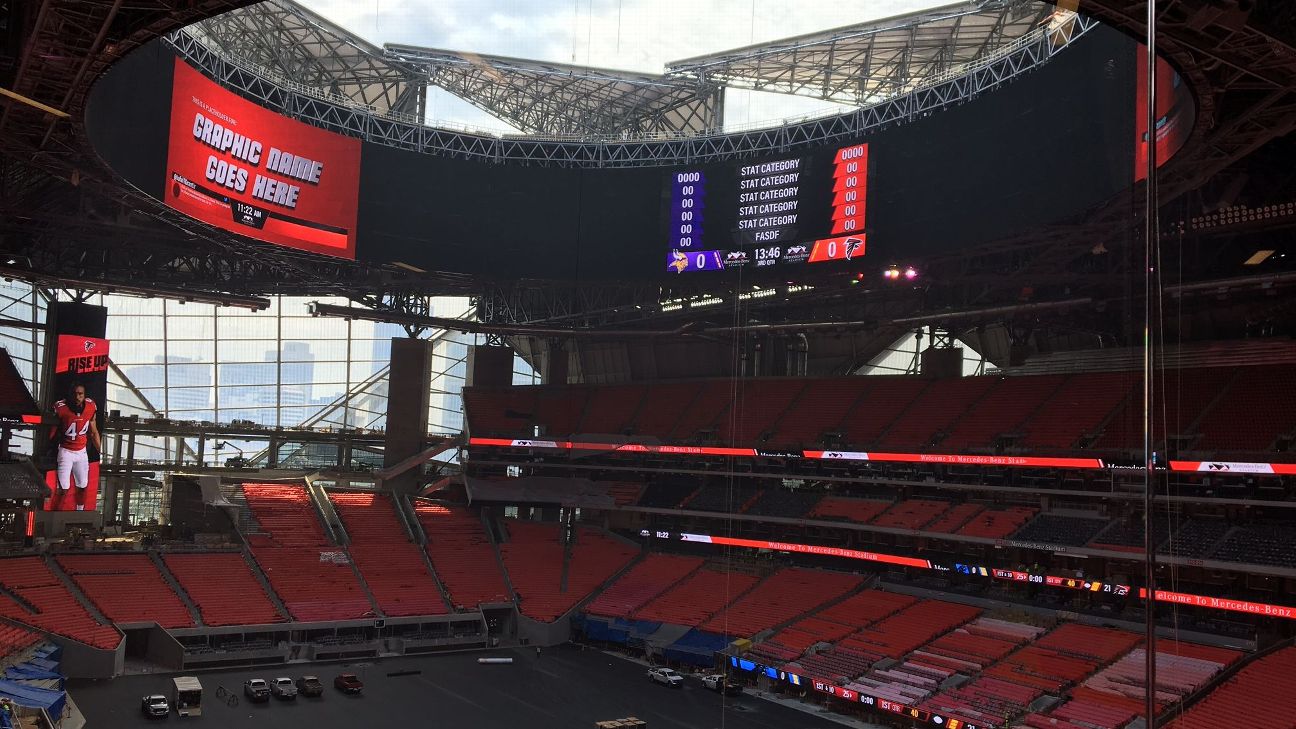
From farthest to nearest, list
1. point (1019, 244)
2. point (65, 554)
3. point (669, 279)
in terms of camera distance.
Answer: point (669, 279)
point (65, 554)
point (1019, 244)

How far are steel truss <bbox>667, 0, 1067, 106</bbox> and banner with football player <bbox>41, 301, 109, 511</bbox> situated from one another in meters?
24.6

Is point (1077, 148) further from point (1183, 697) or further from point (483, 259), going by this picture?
point (483, 259)

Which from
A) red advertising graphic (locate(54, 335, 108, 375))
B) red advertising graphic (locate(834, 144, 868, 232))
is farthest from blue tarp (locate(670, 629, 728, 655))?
red advertising graphic (locate(54, 335, 108, 375))

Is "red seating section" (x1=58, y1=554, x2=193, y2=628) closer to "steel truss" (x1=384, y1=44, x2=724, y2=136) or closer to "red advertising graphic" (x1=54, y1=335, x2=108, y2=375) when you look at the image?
"red advertising graphic" (x1=54, y1=335, x2=108, y2=375)

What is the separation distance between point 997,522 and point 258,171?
89.5 ft

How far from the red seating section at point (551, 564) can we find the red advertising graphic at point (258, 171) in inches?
566

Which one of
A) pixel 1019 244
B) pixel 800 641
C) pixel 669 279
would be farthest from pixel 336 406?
pixel 1019 244

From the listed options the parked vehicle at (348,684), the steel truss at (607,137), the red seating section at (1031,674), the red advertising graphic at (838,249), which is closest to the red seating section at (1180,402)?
the red seating section at (1031,674)

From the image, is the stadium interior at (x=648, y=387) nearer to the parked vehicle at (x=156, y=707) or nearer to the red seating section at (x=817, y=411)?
the parked vehicle at (x=156, y=707)

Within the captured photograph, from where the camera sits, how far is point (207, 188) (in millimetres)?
32219

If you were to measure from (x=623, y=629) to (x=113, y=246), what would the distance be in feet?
74.1

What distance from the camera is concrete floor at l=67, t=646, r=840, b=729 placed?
86.5ft

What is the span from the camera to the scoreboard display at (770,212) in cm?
3559

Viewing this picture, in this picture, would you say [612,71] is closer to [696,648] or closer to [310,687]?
[696,648]
